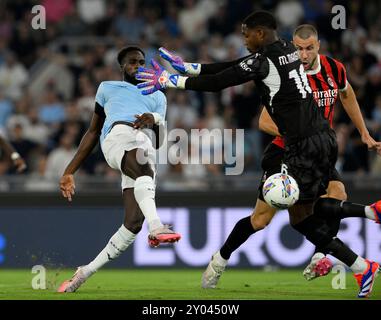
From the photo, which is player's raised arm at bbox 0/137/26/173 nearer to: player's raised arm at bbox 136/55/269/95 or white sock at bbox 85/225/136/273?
white sock at bbox 85/225/136/273

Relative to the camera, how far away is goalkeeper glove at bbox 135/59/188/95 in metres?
9.45

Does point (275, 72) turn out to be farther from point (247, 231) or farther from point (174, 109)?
point (174, 109)

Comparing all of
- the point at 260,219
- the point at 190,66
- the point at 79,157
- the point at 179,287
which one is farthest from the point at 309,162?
the point at 179,287

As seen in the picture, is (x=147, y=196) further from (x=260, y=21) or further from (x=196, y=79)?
(x=260, y=21)

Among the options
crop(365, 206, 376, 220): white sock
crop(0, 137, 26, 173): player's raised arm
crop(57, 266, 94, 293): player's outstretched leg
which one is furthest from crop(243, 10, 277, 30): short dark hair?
crop(0, 137, 26, 173): player's raised arm

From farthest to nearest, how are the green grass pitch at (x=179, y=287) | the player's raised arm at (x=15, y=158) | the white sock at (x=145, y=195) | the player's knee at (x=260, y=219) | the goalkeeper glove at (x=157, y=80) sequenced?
the player's raised arm at (x=15, y=158) → the player's knee at (x=260, y=219) → the green grass pitch at (x=179, y=287) → the white sock at (x=145, y=195) → the goalkeeper glove at (x=157, y=80)

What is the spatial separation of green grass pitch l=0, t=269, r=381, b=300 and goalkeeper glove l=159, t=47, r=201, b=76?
207 cm

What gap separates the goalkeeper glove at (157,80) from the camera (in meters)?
9.45

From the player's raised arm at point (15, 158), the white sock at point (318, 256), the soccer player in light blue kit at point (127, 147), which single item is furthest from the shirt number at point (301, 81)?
the player's raised arm at point (15, 158)

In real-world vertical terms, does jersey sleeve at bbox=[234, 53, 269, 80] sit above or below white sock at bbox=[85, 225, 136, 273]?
above

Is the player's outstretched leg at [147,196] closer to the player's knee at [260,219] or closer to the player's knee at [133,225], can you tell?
the player's knee at [133,225]

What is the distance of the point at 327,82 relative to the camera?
10.8m

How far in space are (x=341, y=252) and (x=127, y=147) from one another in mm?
2253

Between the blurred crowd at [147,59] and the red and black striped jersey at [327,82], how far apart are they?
5.08 m
